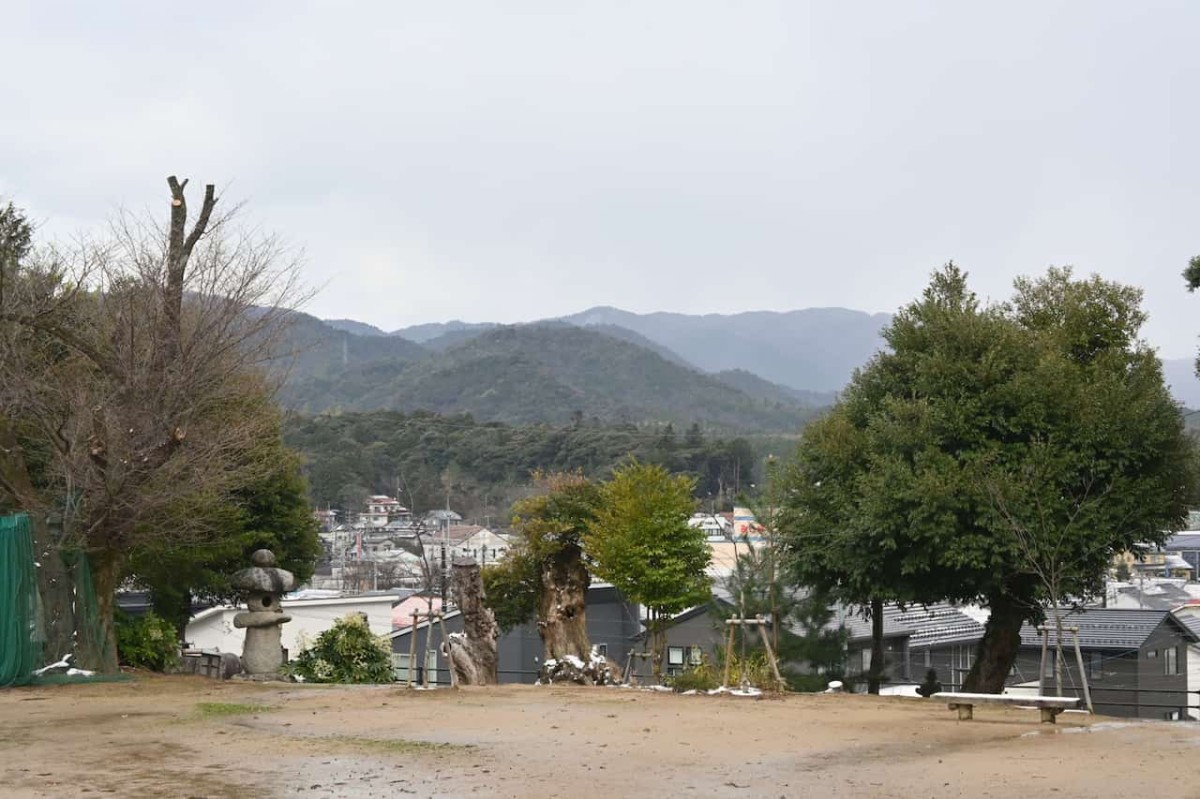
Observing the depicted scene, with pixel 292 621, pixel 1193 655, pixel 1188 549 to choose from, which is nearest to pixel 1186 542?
pixel 1188 549

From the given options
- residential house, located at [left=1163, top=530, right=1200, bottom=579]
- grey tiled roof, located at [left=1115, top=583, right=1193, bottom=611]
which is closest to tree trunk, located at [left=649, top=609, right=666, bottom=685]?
grey tiled roof, located at [left=1115, top=583, right=1193, bottom=611]

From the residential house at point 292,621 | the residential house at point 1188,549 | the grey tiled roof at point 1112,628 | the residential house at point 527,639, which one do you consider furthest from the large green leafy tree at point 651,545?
the residential house at point 1188,549

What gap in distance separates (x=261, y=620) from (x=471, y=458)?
291 feet

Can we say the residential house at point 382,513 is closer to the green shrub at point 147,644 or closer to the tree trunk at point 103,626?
the green shrub at point 147,644

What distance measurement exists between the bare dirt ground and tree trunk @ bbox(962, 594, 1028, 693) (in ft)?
22.0

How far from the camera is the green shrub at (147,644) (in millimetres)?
22391

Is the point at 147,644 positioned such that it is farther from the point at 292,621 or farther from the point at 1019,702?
the point at 292,621

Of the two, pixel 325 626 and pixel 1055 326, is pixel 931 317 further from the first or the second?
pixel 325 626

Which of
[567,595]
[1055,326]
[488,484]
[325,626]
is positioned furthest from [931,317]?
[488,484]

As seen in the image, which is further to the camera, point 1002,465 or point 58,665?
point 1002,465

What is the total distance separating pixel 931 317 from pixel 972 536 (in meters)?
4.71

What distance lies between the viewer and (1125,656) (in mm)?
35219

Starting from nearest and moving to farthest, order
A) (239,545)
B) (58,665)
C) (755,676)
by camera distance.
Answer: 1. (58,665)
2. (755,676)
3. (239,545)

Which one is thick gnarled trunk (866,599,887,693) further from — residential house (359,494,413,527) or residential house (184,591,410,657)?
residential house (359,494,413,527)
